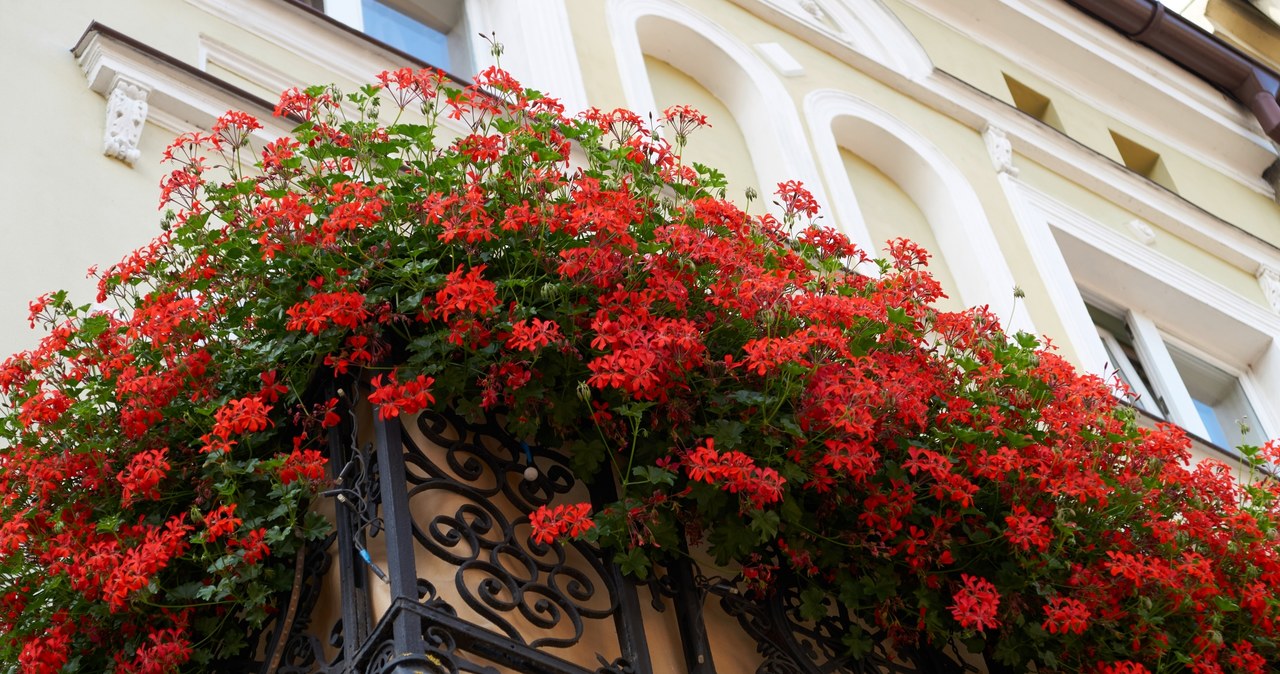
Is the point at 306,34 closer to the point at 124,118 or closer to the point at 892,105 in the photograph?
the point at 124,118

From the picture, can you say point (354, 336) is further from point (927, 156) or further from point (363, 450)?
point (927, 156)

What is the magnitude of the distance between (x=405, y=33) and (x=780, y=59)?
7.20ft

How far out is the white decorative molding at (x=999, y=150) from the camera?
31.8 ft

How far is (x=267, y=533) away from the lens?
12.6 feet

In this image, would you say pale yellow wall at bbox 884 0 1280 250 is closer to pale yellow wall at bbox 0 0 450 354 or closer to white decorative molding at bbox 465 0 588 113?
white decorative molding at bbox 465 0 588 113

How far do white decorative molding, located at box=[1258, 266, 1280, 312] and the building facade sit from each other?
0.01 m

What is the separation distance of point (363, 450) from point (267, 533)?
1.00 feet

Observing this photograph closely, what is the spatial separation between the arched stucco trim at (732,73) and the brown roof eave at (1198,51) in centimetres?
384

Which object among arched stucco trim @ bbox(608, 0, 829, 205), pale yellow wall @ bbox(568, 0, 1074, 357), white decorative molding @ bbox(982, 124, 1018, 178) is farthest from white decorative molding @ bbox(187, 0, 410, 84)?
white decorative molding @ bbox(982, 124, 1018, 178)

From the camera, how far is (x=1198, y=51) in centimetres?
1198

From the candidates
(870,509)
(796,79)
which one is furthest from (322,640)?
(796,79)

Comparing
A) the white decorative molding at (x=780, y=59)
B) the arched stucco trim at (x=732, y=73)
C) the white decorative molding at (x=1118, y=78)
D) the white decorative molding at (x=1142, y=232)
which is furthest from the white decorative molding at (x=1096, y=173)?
the arched stucco trim at (x=732, y=73)

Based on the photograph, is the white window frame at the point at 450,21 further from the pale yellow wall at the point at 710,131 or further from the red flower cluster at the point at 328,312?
the red flower cluster at the point at 328,312

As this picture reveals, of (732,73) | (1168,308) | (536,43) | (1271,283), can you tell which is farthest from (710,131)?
(1271,283)
